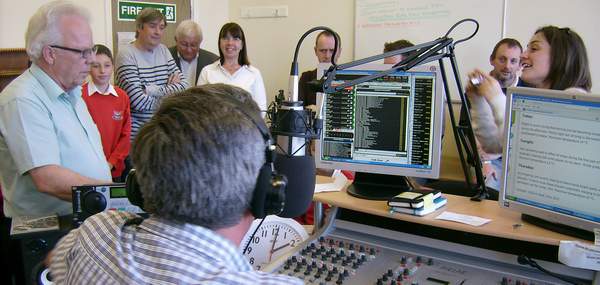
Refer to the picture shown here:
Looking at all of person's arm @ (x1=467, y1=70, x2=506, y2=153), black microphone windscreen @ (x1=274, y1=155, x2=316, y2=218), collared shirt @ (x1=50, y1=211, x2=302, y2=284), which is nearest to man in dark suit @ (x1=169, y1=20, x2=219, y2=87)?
person's arm @ (x1=467, y1=70, x2=506, y2=153)

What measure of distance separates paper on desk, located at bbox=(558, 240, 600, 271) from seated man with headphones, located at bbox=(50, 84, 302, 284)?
0.75m

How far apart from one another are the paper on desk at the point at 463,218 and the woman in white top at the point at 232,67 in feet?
9.32

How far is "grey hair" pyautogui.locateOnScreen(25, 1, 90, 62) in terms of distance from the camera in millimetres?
2033

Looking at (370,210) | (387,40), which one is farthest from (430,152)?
(387,40)

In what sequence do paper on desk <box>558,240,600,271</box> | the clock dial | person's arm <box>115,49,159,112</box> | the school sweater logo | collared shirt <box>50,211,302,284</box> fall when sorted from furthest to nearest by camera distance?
person's arm <box>115,49,159,112</box>, the school sweater logo, the clock dial, paper on desk <box>558,240,600,271</box>, collared shirt <box>50,211,302,284</box>

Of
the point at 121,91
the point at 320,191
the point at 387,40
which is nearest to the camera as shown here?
the point at 320,191

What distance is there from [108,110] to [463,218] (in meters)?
2.49

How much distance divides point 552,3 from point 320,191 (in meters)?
2.97

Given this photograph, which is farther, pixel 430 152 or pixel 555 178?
pixel 430 152

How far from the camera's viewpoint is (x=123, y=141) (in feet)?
11.0

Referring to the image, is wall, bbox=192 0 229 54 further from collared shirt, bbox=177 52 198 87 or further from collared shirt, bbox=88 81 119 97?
collared shirt, bbox=88 81 119 97

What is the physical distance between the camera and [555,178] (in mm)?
1394

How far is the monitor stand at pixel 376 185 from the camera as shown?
1.74 metres

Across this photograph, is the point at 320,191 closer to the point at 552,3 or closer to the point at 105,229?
the point at 105,229
